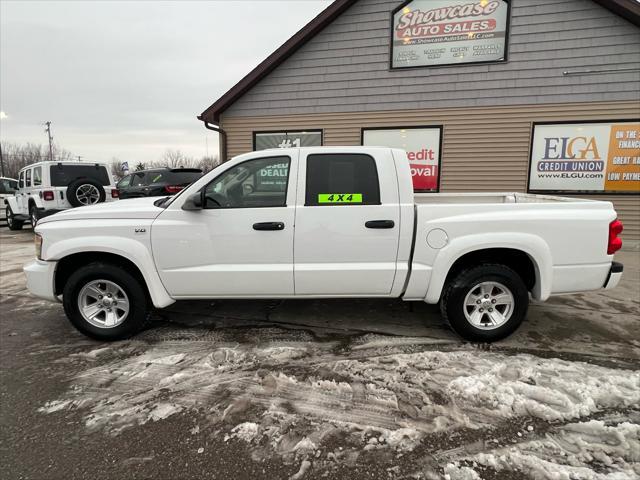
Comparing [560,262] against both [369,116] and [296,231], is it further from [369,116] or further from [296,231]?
[369,116]

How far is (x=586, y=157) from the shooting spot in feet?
29.2

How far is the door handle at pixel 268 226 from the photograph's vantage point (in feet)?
12.0

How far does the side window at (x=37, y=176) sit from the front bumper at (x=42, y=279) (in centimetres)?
850

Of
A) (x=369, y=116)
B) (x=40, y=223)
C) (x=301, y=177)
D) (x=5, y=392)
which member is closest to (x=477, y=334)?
(x=301, y=177)

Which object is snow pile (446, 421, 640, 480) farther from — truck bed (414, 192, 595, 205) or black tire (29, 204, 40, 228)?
black tire (29, 204, 40, 228)

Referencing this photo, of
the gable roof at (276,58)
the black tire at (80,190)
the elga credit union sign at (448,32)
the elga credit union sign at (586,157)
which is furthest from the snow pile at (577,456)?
the black tire at (80,190)

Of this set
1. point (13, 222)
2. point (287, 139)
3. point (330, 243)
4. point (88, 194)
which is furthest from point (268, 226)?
point (13, 222)

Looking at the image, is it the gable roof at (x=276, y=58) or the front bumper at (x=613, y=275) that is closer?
the front bumper at (x=613, y=275)

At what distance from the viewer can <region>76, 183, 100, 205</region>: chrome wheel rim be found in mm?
10257

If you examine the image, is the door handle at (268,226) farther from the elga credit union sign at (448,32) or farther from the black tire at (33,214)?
the black tire at (33,214)

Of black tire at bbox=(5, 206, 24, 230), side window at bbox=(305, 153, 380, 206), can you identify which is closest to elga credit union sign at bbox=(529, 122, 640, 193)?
side window at bbox=(305, 153, 380, 206)

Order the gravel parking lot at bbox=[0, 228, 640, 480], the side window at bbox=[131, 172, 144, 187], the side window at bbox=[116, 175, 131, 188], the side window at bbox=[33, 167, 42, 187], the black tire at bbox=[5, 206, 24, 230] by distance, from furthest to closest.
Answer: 1. the side window at bbox=[116, 175, 131, 188]
2. the side window at bbox=[131, 172, 144, 187]
3. the black tire at bbox=[5, 206, 24, 230]
4. the side window at bbox=[33, 167, 42, 187]
5. the gravel parking lot at bbox=[0, 228, 640, 480]

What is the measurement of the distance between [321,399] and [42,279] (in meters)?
2.92

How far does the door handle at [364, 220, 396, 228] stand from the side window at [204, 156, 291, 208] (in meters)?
0.79
